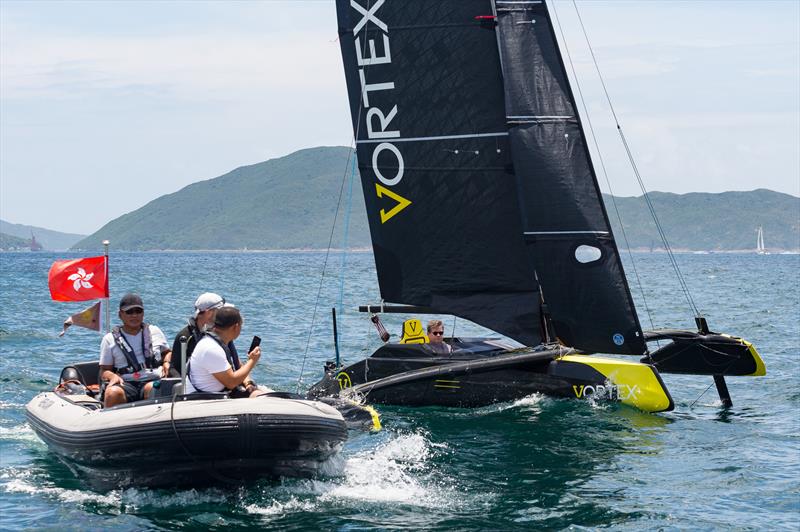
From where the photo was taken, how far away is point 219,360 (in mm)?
9219

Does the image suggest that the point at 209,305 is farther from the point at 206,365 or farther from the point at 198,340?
the point at 206,365

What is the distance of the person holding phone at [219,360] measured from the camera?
9.16 m

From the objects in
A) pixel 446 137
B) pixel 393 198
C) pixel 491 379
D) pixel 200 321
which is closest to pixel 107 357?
pixel 200 321

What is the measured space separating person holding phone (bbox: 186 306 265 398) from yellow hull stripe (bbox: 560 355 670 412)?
5.97m

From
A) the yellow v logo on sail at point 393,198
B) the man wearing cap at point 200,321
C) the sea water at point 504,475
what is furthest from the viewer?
the yellow v logo on sail at point 393,198

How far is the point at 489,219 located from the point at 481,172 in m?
0.67

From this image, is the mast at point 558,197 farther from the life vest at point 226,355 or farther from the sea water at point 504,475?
the life vest at point 226,355

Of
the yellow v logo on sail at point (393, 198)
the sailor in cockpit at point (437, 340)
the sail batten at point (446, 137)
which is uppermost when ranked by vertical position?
the sail batten at point (446, 137)

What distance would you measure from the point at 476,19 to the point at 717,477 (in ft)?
23.5

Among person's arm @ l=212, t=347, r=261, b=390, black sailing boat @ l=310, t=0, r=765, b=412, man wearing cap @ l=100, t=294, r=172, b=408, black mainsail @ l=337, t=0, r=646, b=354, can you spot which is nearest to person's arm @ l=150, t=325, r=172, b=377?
man wearing cap @ l=100, t=294, r=172, b=408

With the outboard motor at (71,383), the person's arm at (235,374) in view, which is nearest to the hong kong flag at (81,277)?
the outboard motor at (71,383)

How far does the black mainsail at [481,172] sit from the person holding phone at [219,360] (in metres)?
6.23

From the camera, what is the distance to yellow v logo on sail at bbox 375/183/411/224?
15.4 meters

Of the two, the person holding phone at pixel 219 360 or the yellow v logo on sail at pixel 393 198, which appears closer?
the person holding phone at pixel 219 360
